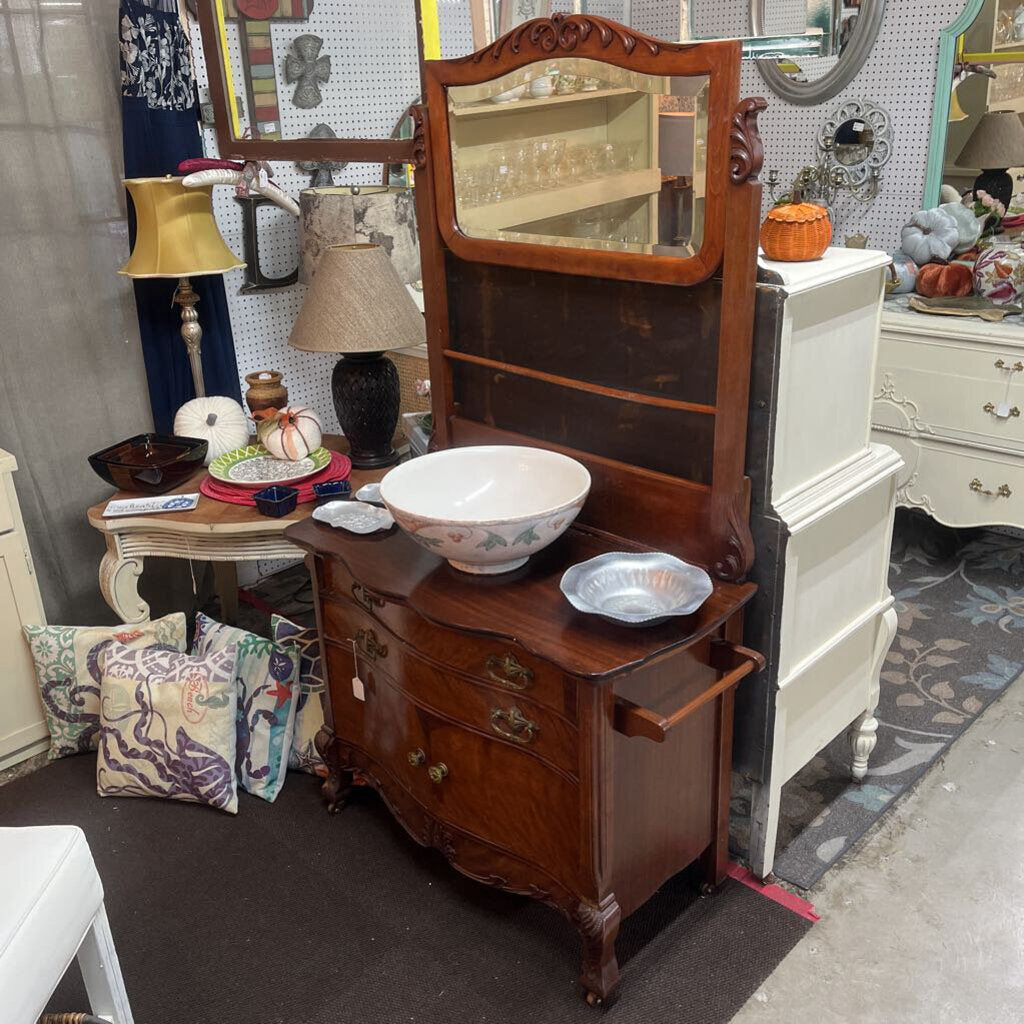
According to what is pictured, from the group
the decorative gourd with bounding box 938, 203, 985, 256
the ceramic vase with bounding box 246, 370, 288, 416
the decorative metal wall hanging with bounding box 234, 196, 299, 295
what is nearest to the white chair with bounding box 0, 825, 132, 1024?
the ceramic vase with bounding box 246, 370, 288, 416

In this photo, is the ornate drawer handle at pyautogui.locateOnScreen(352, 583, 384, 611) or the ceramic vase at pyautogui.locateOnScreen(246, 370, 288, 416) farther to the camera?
the ceramic vase at pyautogui.locateOnScreen(246, 370, 288, 416)

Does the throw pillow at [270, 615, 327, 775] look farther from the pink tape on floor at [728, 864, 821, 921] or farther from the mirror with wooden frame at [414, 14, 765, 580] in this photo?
the pink tape on floor at [728, 864, 821, 921]

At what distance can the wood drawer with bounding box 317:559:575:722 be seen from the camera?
180 centimetres

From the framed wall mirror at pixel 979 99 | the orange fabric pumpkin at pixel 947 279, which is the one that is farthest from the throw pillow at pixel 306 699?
the framed wall mirror at pixel 979 99

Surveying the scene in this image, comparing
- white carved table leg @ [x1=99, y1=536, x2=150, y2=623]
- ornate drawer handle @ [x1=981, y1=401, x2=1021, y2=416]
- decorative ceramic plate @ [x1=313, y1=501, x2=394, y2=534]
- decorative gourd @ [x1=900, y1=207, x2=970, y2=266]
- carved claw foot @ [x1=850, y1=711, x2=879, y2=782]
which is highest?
decorative gourd @ [x1=900, y1=207, x2=970, y2=266]

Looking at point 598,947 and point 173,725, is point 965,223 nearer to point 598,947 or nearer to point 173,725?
point 598,947

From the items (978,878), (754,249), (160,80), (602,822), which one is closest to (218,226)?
(160,80)

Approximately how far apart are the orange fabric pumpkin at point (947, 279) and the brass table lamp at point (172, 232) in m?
2.25

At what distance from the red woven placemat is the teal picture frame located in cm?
221

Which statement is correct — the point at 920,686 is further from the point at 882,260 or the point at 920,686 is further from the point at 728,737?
the point at 882,260

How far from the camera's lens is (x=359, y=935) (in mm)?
2146

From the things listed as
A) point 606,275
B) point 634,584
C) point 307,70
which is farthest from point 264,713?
point 307,70

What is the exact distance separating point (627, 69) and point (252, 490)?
146 centimetres

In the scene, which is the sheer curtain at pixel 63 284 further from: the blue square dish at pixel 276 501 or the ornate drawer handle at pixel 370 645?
the ornate drawer handle at pixel 370 645
